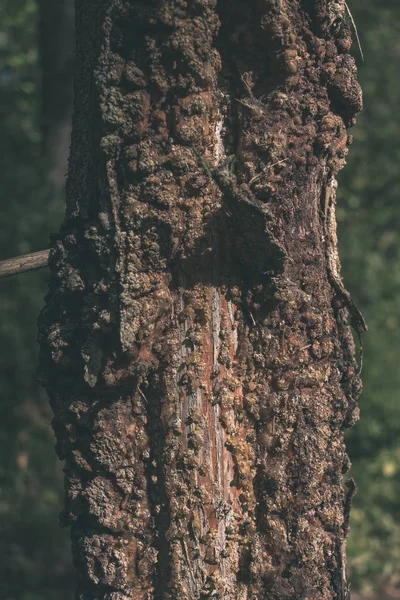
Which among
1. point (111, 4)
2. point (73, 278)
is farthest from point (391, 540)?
point (111, 4)

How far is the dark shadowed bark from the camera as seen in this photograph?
707 centimetres

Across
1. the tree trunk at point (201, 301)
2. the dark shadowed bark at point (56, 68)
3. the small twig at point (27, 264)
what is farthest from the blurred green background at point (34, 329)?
the tree trunk at point (201, 301)

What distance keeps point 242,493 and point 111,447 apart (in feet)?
1.20

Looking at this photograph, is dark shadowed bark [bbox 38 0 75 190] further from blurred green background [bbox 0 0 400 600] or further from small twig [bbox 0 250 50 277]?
small twig [bbox 0 250 50 277]

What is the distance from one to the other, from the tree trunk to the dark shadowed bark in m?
5.12

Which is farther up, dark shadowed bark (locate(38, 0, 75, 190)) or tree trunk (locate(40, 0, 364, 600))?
dark shadowed bark (locate(38, 0, 75, 190))

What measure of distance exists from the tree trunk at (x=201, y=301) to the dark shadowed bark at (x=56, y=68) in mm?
5116

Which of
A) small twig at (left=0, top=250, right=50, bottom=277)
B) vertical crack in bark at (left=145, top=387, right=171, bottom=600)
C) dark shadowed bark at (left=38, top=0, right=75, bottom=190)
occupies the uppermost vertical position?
dark shadowed bark at (left=38, top=0, right=75, bottom=190)

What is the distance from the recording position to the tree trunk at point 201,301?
1898mm

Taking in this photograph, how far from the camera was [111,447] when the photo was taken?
6.57 ft

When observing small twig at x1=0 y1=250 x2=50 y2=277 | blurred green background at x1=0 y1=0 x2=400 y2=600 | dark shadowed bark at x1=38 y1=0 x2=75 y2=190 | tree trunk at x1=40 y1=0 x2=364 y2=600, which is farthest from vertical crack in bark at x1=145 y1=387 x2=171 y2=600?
dark shadowed bark at x1=38 y1=0 x2=75 y2=190

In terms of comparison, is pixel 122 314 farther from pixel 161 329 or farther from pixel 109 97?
pixel 109 97

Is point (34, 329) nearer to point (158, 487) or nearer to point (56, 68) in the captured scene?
point (56, 68)

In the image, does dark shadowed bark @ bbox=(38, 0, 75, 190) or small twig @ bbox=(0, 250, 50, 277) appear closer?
small twig @ bbox=(0, 250, 50, 277)
